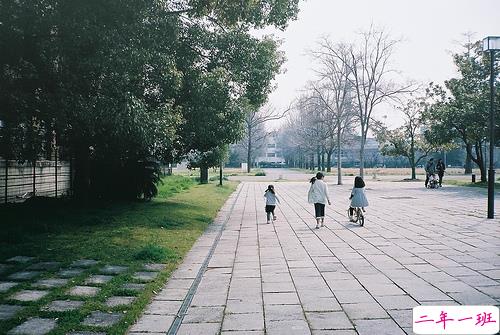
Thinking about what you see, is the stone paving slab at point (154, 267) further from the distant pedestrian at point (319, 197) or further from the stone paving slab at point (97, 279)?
the distant pedestrian at point (319, 197)

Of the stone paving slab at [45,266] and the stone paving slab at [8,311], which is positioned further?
the stone paving slab at [45,266]

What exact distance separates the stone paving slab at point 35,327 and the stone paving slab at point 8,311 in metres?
0.29

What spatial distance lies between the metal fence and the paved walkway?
7001 millimetres

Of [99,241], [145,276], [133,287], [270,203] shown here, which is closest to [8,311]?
[133,287]

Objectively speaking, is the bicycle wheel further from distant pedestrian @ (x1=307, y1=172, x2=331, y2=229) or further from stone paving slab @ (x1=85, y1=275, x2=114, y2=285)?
stone paving slab @ (x1=85, y1=275, x2=114, y2=285)

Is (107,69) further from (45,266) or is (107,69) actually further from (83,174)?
(83,174)

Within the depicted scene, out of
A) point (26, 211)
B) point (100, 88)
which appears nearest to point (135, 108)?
point (100, 88)

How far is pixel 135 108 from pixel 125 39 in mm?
1423

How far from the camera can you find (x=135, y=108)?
9320mm

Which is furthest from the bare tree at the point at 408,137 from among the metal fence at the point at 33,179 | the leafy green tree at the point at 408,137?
the metal fence at the point at 33,179

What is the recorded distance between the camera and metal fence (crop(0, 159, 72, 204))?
542 inches

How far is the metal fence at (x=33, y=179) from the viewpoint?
45.1 ft

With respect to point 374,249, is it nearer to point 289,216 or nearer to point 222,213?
point 289,216

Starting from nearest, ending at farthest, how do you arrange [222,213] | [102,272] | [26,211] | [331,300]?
[331,300] → [102,272] → [26,211] → [222,213]
